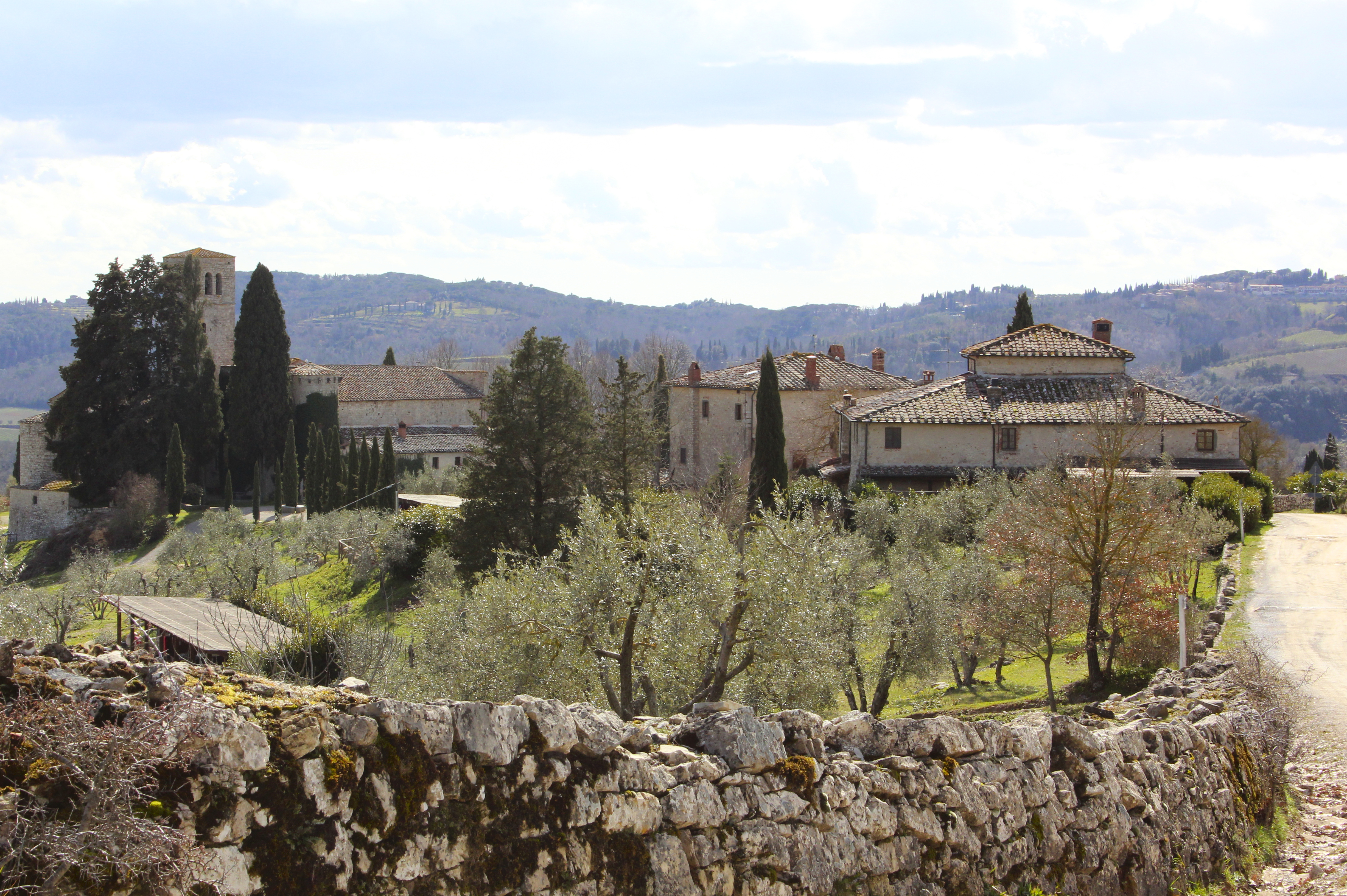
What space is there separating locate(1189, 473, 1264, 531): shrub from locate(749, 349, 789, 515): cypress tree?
12.9m

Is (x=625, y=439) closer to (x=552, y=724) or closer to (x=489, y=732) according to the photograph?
(x=552, y=724)

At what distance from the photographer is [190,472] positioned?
63.6m

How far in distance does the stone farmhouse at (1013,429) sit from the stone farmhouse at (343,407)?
107ft

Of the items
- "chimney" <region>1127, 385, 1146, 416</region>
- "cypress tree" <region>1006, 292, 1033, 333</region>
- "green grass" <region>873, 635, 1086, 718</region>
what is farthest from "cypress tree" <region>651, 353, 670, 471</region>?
"green grass" <region>873, 635, 1086, 718</region>

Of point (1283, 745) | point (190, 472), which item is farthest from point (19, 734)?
point (190, 472)

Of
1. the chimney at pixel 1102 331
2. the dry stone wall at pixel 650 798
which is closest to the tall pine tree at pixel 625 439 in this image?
the chimney at pixel 1102 331

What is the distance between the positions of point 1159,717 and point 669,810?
689 centimetres

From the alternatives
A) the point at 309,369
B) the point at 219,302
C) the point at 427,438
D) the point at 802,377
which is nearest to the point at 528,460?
the point at 802,377

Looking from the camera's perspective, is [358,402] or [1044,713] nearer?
[1044,713]

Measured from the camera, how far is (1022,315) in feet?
172

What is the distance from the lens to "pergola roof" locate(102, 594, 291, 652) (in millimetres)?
15695

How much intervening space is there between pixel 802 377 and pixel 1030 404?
554 inches

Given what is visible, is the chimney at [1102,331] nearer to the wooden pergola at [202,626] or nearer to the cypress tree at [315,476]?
the cypress tree at [315,476]

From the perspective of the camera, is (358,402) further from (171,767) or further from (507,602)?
(171,767)
